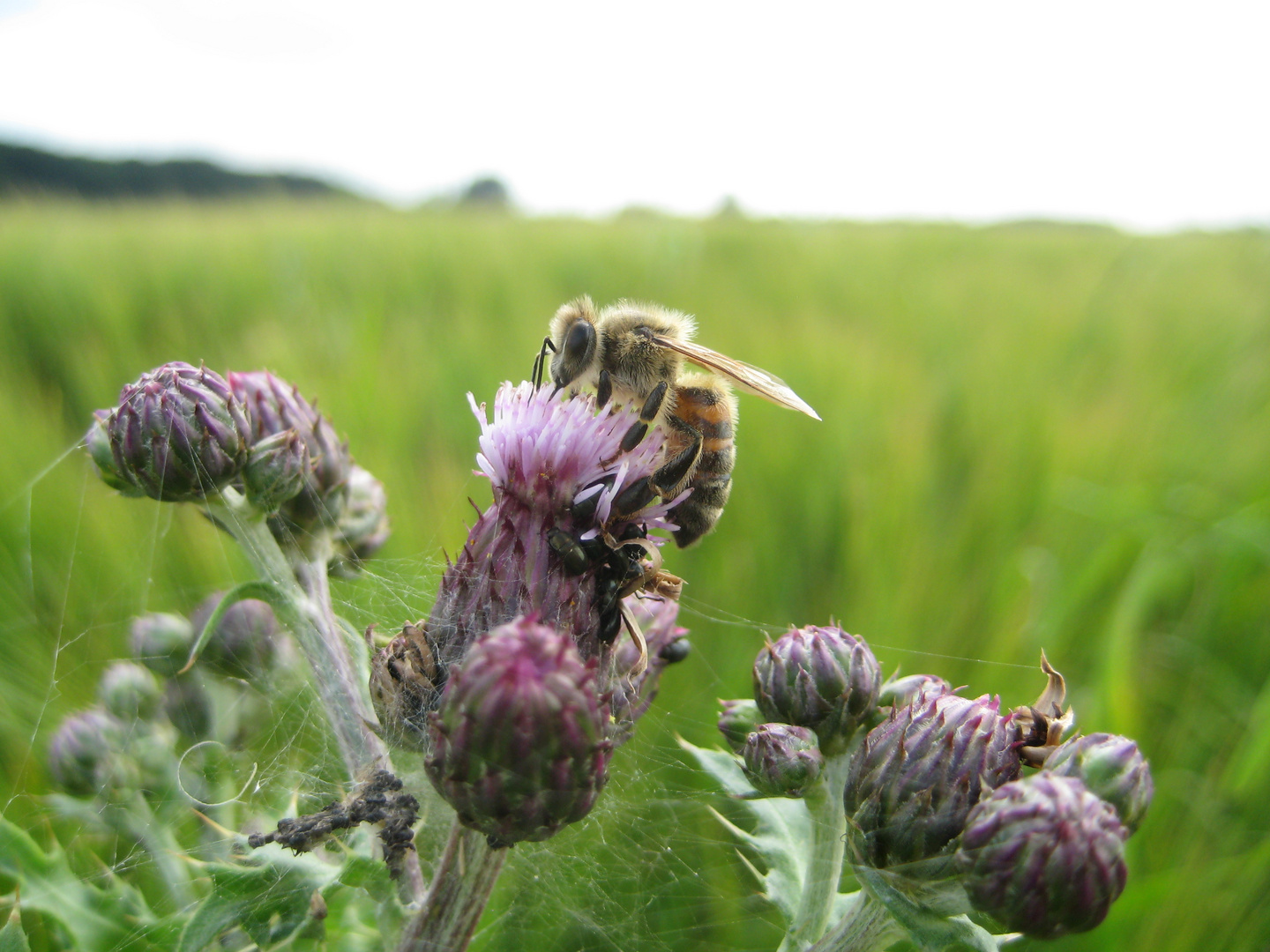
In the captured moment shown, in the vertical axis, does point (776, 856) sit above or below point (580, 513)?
below

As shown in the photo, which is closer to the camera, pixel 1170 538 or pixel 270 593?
pixel 270 593

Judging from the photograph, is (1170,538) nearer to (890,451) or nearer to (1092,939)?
(890,451)

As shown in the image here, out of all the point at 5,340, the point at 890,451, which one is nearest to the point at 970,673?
the point at 890,451

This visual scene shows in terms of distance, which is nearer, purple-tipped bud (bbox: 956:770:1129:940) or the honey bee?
purple-tipped bud (bbox: 956:770:1129:940)

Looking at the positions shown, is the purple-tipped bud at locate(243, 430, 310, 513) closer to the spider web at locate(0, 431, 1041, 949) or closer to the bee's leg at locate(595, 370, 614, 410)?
the spider web at locate(0, 431, 1041, 949)

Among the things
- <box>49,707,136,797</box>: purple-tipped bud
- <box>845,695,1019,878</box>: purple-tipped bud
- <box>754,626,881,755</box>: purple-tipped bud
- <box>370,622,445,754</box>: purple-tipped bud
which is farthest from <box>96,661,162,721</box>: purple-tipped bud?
<box>845,695,1019,878</box>: purple-tipped bud

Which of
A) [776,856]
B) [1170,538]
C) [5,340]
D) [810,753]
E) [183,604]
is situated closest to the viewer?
[810,753]

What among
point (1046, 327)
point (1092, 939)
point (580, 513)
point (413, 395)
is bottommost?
point (1092, 939)

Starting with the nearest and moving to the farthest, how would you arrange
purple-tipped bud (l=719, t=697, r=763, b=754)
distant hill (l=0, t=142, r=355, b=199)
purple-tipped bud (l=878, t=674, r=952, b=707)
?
1. purple-tipped bud (l=878, t=674, r=952, b=707)
2. purple-tipped bud (l=719, t=697, r=763, b=754)
3. distant hill (l=0, t=142, r=355, b=199)
